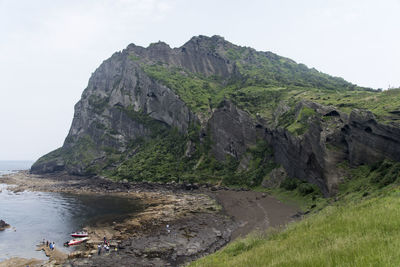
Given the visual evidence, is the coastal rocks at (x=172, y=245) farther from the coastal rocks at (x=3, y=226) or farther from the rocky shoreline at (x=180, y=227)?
the coastal rocks at (x=3, y=226)

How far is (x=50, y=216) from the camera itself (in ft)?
219

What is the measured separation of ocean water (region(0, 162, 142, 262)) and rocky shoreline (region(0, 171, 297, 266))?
5.76 metres

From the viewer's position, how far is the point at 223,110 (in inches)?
4564

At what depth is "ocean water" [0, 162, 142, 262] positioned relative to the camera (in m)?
46.4

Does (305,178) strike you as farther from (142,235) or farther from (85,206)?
(85,206)

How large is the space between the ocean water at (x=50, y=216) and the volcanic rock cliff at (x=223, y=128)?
115 ft

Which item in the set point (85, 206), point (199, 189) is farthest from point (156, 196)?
point (85, 206)

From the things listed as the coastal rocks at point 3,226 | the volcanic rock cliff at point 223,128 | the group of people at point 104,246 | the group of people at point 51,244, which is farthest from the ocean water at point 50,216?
the volcanic rock cliff at point 223,128

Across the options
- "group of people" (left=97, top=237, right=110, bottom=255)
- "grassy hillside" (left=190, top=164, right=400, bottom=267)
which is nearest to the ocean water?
"group of people" (left=97, top=237, right=110, bottom=255)

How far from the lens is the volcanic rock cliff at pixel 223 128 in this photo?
2302 inches

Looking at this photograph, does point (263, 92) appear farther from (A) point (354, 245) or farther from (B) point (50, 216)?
(A) point (354, 245)

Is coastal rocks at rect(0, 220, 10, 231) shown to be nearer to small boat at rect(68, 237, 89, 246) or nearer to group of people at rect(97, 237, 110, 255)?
small boat at rect(68, 237, 89, 246)

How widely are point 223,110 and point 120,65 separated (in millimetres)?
116911

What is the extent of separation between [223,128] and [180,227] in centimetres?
6823
